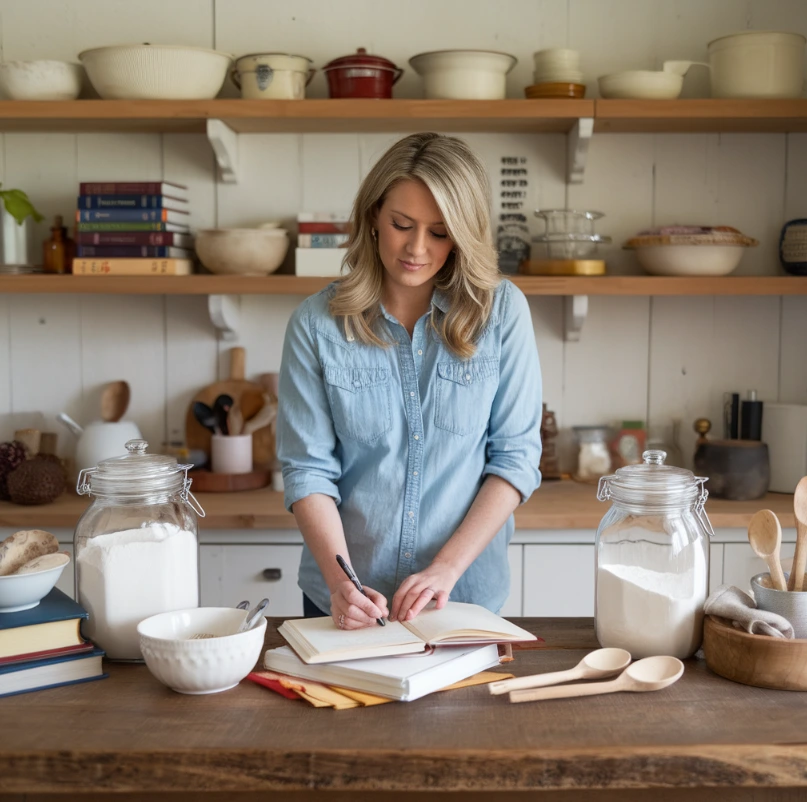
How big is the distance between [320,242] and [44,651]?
5.89 feet

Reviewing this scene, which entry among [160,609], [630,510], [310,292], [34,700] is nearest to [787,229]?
[310,292]

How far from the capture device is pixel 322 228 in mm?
2855

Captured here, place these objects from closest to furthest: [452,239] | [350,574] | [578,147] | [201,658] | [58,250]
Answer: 1. [201,658]
2. [350,574]
3. [452,239]
4. [578,147]
5. [58,250]

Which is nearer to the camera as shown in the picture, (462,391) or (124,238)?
(462,391)

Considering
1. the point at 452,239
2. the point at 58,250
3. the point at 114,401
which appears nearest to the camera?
the point at 452,239

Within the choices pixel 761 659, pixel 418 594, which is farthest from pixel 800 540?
pixel 418 594

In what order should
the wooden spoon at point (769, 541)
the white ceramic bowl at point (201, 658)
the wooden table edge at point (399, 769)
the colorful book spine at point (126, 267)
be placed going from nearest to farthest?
the wooden table edge at point (399, 769) < the white ceramic bowl at point (201, 658) < the wooden spoon at point (769, 541) < the colorful book spine at point (126, 267)

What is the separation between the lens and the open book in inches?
48.9

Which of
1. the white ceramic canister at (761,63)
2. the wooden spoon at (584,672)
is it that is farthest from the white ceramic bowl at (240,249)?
the wooden spoon at (584,672)

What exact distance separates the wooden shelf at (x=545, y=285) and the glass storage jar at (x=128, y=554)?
4.67ft

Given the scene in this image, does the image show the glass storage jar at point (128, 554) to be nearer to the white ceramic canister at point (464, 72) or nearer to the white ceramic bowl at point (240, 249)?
the white ceramic bowl at point (240, 249)

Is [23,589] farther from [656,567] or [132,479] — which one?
[656,567]

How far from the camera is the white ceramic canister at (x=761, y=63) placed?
2.70 metres

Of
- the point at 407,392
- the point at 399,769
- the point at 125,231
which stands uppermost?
the point at 125,231
